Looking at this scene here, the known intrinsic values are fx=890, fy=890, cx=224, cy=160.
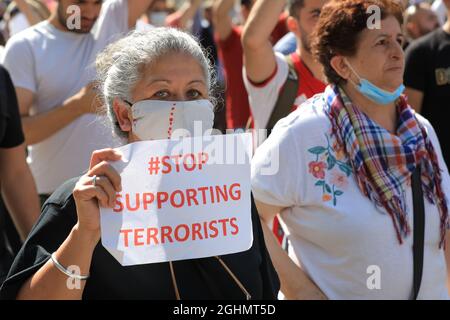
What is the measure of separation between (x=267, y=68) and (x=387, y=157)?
123cm

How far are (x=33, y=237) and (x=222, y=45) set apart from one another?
4841 millimetres

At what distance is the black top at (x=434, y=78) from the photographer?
5184mm

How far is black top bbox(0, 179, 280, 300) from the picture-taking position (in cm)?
240

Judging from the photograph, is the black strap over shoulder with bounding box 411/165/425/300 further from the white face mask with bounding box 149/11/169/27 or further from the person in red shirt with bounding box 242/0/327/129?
the white face mask with bounding box 149/11/169/27

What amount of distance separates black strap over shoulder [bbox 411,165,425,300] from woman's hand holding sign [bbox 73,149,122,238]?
1.52 meters

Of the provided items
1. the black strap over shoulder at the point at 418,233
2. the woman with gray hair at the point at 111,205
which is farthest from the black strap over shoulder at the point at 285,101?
the woman with gray hair at the point at 111,205

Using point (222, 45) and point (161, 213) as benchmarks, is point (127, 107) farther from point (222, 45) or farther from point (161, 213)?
point (222, 45)

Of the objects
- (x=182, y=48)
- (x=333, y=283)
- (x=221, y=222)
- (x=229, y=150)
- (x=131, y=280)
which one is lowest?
(x=333, y=283)

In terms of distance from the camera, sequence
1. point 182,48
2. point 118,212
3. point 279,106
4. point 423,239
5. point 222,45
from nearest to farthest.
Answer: point 118,212 → point 182,48 → point 423,239 → point 279,106 → point 222,45

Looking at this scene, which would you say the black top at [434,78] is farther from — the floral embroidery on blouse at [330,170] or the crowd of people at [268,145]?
the floral embroidery on blouse at [330,170]

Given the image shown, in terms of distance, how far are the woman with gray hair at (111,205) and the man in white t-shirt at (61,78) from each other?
6.54 ft

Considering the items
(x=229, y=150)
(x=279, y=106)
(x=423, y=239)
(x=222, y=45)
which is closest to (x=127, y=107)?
(x=229, y=150)

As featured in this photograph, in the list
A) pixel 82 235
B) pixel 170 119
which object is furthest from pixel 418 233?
pixel 82 235

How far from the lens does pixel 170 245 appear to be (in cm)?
232
